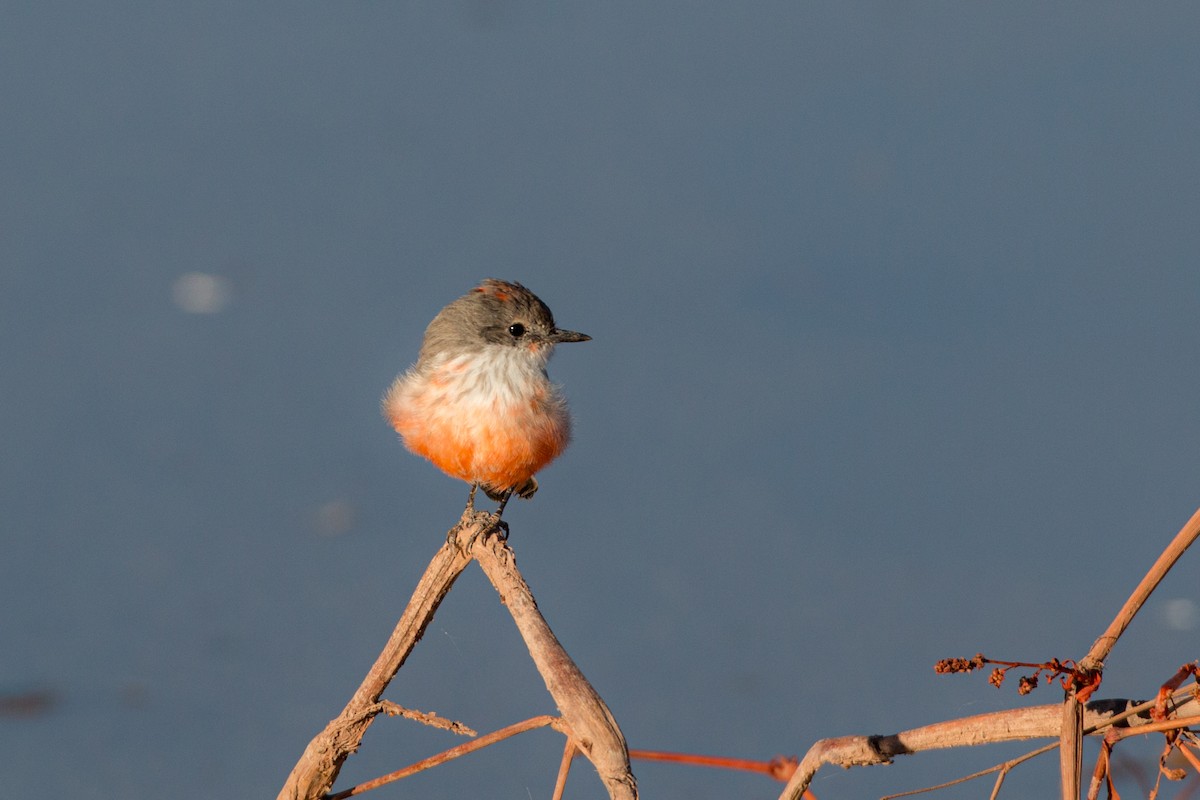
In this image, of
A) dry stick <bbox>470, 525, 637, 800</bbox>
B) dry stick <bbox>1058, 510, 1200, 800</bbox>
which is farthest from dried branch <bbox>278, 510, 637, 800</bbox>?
dry stick <bbox>1058, 510, 1200, 800</bbox>

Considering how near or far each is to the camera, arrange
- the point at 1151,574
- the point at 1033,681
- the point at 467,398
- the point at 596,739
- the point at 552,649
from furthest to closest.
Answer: the point at 467,398 < the point at 552,649 < the point at 596,739 < the point at 1033,681 < the point at 1151,574

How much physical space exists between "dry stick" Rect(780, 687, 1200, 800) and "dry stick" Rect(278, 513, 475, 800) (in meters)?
0.74

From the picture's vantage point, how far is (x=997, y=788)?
124 centimetres

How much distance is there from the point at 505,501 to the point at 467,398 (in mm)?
284

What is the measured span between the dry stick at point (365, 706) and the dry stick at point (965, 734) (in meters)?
0.74

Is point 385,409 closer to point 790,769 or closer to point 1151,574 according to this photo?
point 790,769

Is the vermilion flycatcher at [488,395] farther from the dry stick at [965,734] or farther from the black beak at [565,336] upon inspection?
the dry stick at [965,734]

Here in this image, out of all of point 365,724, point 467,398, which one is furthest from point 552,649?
point 467,398

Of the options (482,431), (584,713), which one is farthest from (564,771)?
(482,431)

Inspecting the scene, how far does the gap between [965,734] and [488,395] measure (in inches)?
56.5

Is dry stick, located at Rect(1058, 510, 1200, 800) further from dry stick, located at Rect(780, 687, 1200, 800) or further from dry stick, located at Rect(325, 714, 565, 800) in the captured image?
dry stick, located at Rect(325, 714, 565, 800)

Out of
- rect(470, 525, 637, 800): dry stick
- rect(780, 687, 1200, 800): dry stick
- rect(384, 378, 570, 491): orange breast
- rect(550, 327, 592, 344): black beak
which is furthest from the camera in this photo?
rect(550, 327, 592, 344): black beak

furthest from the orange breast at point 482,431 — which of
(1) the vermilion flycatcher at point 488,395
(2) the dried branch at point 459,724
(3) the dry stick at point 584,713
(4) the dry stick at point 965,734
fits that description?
(4) the dry stick at point 965,734

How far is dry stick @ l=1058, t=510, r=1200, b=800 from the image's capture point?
1.04m
